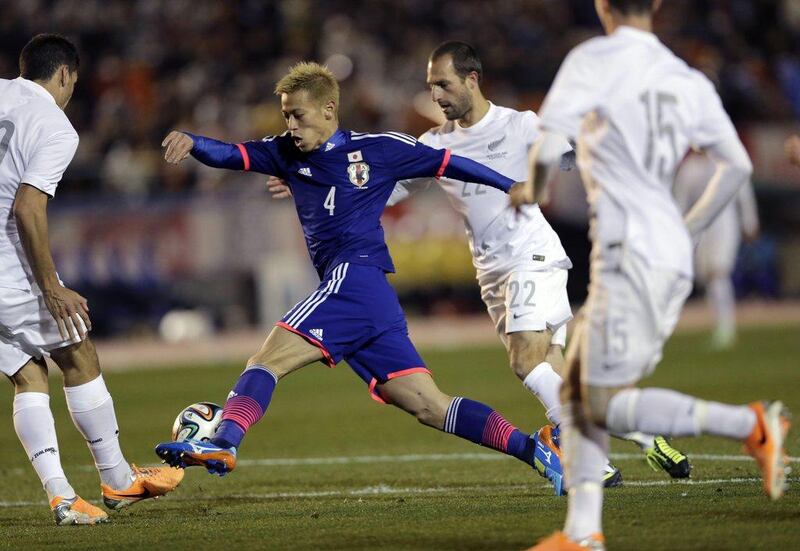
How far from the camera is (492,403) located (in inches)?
486

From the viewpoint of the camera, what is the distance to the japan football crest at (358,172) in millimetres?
6957

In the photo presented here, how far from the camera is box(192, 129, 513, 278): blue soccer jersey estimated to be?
6.95 m

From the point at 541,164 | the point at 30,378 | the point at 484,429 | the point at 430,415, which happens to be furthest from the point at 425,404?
the point at 541,164

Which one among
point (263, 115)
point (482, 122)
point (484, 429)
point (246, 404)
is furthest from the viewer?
point (263, 115)

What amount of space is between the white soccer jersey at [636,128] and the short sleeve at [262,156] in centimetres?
231

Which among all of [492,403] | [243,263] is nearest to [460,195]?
[492,403]

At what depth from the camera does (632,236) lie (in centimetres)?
495

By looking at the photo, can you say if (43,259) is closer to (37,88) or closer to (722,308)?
(37,88)

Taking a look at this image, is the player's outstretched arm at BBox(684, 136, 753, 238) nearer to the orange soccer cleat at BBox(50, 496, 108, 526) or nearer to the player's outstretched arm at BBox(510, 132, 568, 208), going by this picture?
the player's outstretched arm at BBox(510, 132, 568, 208)

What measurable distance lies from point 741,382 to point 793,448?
4.51m

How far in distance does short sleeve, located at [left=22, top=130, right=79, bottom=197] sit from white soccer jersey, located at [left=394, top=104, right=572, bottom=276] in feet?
6.63

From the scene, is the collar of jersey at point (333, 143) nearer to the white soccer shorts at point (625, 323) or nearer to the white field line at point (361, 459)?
the white soccer shorts at point (625, 323)

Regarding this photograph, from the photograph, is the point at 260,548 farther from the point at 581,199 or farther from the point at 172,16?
the point at 172,16

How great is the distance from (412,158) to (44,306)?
2.07 meters
